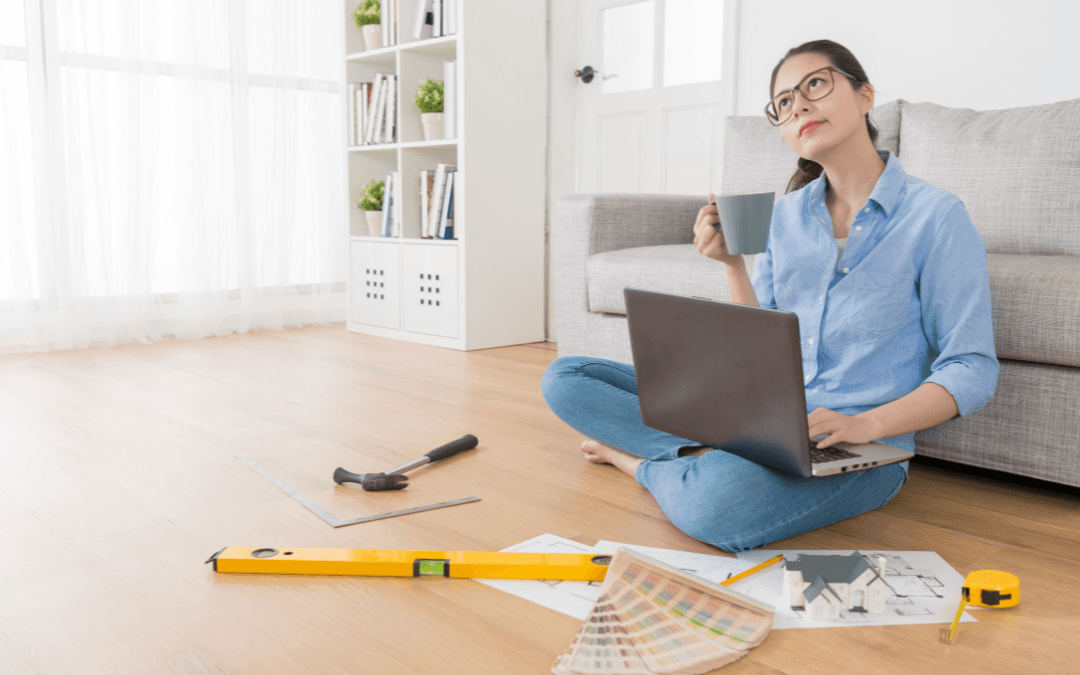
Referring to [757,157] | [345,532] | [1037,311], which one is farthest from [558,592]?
[757,157]

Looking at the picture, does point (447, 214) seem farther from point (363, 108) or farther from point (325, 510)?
point (325, 510)

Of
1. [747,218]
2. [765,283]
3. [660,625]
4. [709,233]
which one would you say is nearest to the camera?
[660,625]

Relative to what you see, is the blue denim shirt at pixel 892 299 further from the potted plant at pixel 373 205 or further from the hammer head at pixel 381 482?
the potted plant at pixel 373 205

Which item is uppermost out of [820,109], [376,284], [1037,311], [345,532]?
[820,109]

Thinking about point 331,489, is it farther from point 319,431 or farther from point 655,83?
point 655,83

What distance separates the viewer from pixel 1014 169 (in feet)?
6.03

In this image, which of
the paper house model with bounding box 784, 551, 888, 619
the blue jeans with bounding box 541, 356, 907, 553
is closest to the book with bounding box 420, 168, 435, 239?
the blue jeans with bounding box 541, 356, 907, 553

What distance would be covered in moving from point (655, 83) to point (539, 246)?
0.77m

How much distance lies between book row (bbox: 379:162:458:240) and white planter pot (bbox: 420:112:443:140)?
112 millimetres

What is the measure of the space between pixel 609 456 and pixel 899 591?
633 mm

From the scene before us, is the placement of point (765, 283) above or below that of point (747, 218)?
below

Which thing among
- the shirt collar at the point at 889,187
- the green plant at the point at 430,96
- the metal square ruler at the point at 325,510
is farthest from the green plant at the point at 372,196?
the shirt collar at the point at 889,187

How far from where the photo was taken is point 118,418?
2088 millimetres

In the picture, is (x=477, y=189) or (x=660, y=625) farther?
(x=477, y=189)
